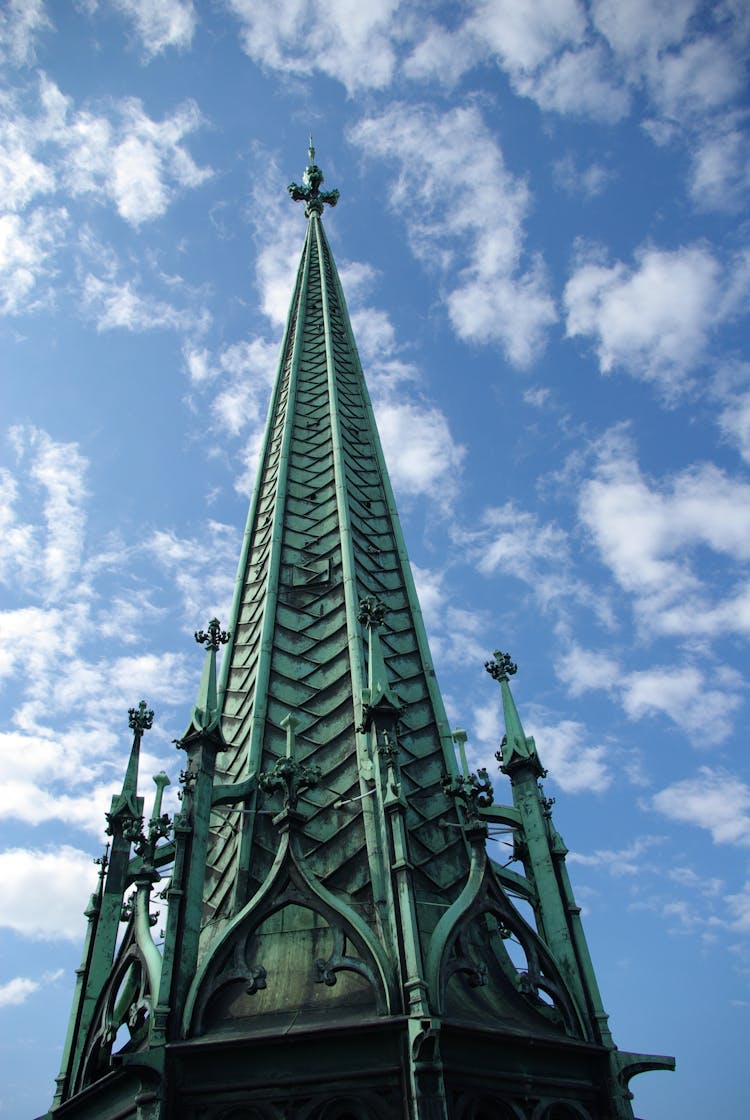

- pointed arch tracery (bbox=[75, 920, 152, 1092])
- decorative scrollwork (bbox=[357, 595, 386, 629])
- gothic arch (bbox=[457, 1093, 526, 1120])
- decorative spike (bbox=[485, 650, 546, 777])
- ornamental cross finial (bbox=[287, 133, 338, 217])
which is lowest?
gothic arch (bbox=[457, 1093, 526, 1120])

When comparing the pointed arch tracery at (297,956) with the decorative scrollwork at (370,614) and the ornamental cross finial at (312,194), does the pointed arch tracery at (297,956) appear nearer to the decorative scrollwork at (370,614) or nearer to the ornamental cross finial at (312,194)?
the decorative scrollwork at (370,614)

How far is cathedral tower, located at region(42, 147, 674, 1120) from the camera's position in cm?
1021

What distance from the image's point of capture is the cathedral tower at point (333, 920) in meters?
10.2

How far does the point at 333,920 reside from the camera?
37.6 ft

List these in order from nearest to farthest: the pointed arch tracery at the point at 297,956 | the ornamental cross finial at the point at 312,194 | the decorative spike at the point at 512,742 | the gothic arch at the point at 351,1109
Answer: the gothic arch at the point at 351,1109 < the pointed arch tracery at the point at 297,956 < the decorative spike at the point at 512,742 < the ornamental cross finial at the point at 312,194

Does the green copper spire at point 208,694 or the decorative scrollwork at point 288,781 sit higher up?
the green copper spire at point 208,694

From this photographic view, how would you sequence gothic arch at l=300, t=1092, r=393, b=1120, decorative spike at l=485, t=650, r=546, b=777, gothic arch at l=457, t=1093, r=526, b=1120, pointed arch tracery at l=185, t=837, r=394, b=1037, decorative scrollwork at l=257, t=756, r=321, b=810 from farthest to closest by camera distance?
decorative spike at l=485, t=650, r=546, b=777 < decorative scrollwork at l=257, t=756, r=321, b=810 < pointed arch tracery at l=185, t=837, r=394, b=1037 < gothic arch at l=457, t=1093, r=526, b=1120 < gothic arch at l=300, t=1092, r=393, b=1120

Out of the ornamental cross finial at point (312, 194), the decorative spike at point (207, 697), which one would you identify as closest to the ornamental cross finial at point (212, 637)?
the decorative spike at point (207, 697)

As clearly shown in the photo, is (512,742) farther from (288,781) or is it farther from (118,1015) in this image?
(118,1015)

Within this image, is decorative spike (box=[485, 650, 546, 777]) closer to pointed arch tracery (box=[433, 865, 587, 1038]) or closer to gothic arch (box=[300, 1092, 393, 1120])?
pointed arch tracery (box=[433, 865, 587, 1038])

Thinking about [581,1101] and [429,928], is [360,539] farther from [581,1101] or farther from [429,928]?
[581,1101]

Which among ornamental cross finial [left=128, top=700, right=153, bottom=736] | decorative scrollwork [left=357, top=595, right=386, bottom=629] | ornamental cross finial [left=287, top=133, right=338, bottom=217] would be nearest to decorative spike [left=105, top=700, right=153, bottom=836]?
ornamental cross finial [left=128, top=700, right=153, bottom=736]

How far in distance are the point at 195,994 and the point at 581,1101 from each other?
5339 millimetres

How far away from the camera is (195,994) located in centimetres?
1095
